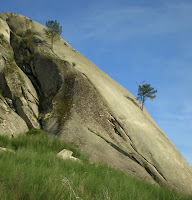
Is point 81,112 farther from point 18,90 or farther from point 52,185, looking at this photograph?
point 52,185

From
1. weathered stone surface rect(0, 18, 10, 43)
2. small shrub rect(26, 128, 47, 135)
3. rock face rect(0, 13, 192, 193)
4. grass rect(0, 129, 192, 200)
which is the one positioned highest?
weathered stone surface rect(0, 18, 10, 43)

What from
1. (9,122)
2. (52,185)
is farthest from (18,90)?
(52,185)

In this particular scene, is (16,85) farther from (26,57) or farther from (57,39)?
(57,39)

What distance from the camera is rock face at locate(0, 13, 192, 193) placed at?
59.4 feet

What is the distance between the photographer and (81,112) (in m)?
19.5

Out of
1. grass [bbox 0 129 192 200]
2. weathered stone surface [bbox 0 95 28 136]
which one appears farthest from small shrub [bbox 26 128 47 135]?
grass [bbox 0 129 192 200]

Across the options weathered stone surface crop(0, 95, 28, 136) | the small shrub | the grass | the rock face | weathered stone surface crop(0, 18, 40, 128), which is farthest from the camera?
weathered stone surface crop(0, 18, 40, 128)

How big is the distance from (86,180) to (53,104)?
12.6 metres

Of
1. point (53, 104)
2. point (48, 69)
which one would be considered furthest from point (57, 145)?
point (48, 69)

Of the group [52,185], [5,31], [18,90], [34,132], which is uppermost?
[5,31]

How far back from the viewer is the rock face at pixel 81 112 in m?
18.1

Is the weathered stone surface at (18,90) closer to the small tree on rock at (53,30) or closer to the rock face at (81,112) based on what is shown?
the rock face at (81,112)

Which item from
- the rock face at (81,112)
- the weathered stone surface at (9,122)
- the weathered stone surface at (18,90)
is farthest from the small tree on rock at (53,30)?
the weathered stone surface at (9,122)

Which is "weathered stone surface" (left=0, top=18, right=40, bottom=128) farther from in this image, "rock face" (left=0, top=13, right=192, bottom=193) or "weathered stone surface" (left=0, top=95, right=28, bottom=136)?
"weathered stone surface" (left=0, top=95, right=28, bottom=136)
